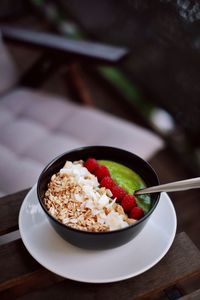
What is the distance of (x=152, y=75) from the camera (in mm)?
2318

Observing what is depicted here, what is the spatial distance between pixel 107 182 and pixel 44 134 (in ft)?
2.61

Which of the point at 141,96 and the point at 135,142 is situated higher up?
the point at 135,142

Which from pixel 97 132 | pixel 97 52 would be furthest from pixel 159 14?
pixel 97 132

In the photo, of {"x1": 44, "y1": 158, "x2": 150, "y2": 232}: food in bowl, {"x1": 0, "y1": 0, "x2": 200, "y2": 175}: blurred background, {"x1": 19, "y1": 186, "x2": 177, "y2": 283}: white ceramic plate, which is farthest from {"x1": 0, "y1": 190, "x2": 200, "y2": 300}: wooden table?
{"x1": 0, "y1": 0, "x2": 200, "y2": 175}: blurred background

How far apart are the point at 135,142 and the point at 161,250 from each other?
0.75 meters

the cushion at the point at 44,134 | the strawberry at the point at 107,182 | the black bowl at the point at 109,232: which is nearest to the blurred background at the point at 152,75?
the cushion at the point at 44,134

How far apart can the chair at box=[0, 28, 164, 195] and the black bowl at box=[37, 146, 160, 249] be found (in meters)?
0.44

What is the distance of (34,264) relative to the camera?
102 centimetres

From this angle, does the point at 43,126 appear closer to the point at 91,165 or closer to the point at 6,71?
the point at 6,71

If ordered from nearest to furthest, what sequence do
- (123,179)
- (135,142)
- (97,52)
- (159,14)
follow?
(123,179), (135,142), (97,52), (159,14)

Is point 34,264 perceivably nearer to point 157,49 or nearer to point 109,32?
point 157,49

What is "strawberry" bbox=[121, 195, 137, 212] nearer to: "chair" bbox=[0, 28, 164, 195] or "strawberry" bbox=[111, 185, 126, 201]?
"strawberry" bbox=[111, 185, 126, 201]

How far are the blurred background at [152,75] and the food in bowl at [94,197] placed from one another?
0.82 m

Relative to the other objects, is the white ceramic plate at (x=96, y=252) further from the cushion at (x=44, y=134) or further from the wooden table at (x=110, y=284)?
the cushion at (x=44, y=134)
